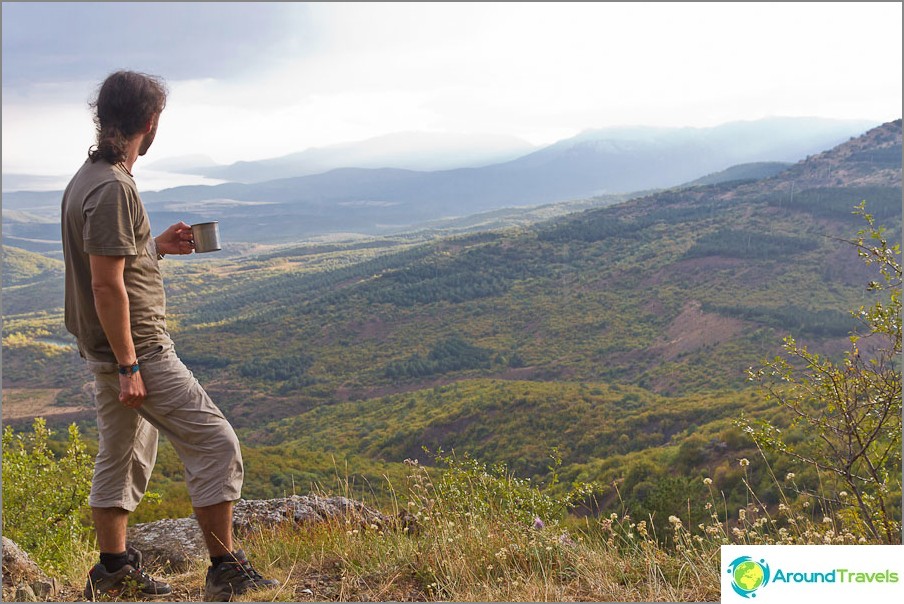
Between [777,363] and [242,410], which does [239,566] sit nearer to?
[777,363]

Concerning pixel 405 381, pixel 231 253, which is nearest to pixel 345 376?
pixel 405 381

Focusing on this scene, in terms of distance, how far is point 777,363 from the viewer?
3.82 meters

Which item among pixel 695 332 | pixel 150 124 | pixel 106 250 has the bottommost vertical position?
pixel 695 332

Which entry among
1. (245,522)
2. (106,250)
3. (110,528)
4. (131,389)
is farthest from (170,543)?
(106,250)

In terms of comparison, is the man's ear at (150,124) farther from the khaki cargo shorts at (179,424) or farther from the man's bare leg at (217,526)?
the man's bare leg at (217,526)

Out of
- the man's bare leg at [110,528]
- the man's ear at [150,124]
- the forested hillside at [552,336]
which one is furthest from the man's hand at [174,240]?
the forested hillside at [552,336]

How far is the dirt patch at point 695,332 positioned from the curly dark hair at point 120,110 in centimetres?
3779

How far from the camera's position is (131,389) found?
2148 mm

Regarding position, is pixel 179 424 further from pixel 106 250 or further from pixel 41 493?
pixel 41 493

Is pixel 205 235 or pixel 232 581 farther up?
pixel 205 235

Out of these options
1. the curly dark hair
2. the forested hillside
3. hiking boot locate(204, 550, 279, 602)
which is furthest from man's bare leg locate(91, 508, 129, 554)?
the forested hillside

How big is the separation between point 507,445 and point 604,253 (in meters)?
39.3
